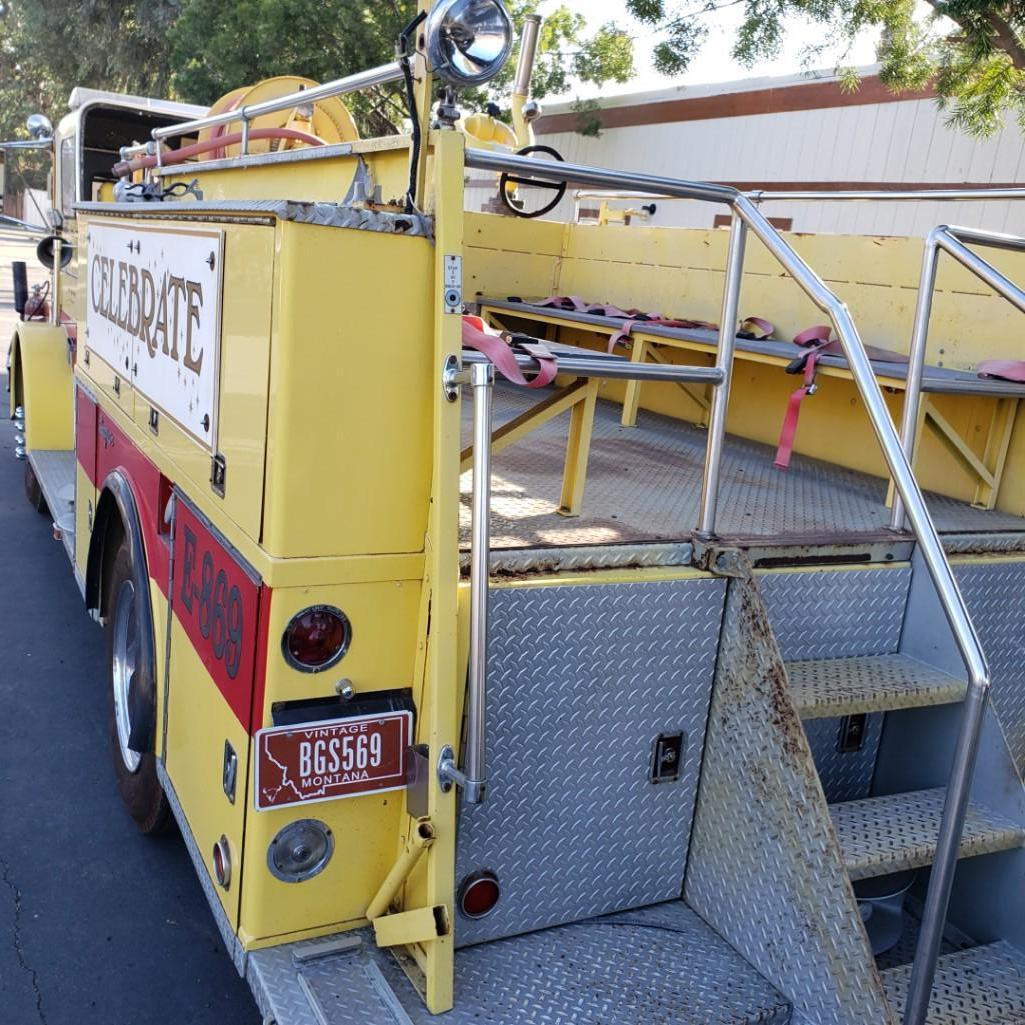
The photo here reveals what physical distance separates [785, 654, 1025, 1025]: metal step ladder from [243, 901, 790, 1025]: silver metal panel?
39cm

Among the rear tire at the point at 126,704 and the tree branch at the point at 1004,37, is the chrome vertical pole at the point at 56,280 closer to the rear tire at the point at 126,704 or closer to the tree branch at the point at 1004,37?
the rear tire at the point at 126,704

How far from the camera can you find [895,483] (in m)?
2.19

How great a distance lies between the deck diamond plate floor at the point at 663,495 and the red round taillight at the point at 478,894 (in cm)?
79

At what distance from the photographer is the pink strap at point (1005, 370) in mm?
3588

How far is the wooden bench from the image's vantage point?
341cm

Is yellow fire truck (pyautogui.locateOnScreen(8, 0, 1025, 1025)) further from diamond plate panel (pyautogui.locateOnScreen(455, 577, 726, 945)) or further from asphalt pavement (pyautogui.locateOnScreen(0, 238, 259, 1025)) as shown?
asphalt pavement (pyautogui.locateOnScreen(0, 238, 259, 1025))

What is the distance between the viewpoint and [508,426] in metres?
2.72

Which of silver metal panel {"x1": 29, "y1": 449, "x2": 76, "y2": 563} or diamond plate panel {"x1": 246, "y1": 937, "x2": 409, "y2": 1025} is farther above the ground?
silver metal panel {"x1": 29, "y1": 449, "x2": 76, "y2": 563}

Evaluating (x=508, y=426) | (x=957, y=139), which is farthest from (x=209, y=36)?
(x=508, y=426)

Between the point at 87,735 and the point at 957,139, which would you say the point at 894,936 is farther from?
the point at 957,139

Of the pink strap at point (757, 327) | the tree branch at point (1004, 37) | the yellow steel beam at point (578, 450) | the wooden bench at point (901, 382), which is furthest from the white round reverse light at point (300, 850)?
Result: the tree branch at point (1004, 37)

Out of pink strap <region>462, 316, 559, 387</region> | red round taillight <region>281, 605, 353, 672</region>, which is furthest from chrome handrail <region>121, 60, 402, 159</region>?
red round taillight <region>281, 605, 353, 672</region>

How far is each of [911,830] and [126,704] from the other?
2.64 m

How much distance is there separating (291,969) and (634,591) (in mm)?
1141
